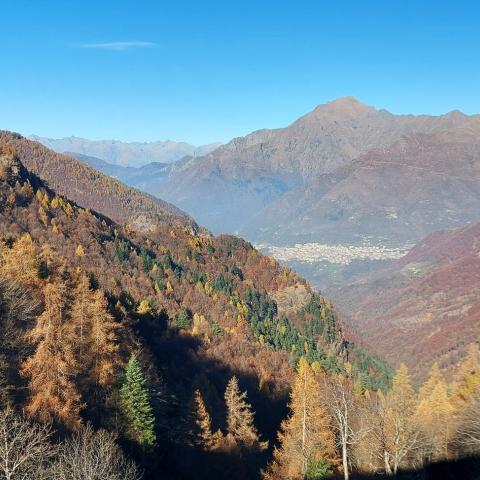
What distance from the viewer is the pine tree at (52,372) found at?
4262cm

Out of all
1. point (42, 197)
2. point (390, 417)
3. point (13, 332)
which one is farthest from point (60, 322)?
point (42, 197)

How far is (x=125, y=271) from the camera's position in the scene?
168 meters

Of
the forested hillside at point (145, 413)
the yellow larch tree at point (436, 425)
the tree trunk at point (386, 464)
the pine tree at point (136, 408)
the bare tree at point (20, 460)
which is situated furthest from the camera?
the yellow larch tree at point (436, 425)

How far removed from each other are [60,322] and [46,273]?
1395 centimetres

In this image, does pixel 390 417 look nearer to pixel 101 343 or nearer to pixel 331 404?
pixel 331 404

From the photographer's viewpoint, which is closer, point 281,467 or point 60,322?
point 60,322

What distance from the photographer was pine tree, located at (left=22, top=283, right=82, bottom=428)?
140 ft

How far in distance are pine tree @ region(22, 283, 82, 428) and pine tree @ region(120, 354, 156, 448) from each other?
460 centimetres

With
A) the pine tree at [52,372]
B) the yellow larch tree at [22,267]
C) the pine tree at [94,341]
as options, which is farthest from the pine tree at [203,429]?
the yellow larch tree at [22,267]

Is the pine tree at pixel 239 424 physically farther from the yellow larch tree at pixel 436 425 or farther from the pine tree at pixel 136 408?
the yellow larch tree at pixel 436 425

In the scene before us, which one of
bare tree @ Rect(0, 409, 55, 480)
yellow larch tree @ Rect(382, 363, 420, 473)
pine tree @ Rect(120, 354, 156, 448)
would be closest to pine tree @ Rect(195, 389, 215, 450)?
pine tree @ Rect(120, 354, 156, 448)

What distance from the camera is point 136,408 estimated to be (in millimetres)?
48094

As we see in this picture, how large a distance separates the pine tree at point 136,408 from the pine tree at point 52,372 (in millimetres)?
4596

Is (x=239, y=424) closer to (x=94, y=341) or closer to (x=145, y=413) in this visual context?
(x=145, y=413)
